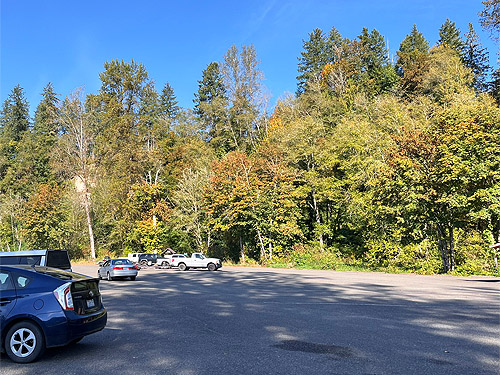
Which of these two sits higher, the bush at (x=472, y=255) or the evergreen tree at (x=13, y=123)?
the evergreen tree at (x=13, y=123)

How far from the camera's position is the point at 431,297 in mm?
13992

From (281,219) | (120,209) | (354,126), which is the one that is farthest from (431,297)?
(120,209)

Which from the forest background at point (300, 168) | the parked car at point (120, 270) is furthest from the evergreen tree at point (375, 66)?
the parked car at point (120, 270)

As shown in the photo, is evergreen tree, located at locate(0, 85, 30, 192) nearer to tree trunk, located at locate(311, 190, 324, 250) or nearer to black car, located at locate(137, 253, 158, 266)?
black car, located at locate(137, 253, 158, 266)

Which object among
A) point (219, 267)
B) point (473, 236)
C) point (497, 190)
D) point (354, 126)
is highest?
point (354, 126)

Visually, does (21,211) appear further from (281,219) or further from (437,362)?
(437,362)

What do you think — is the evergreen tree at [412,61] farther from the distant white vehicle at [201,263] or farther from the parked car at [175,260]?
the parked car at [175,260]

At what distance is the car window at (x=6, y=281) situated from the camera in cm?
626

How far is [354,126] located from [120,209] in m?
34.9

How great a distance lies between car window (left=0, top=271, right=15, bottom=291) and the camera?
20.5 feet

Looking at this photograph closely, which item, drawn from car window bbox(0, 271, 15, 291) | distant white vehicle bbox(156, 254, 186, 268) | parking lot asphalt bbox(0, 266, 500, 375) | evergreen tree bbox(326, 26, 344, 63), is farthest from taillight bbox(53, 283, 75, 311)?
evergreen tree bbox(326, 26, 344, 63)

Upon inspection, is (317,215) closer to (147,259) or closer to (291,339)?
(147,259)

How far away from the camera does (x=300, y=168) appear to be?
46.2 meters

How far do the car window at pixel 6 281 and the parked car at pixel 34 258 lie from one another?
25.2 ft
